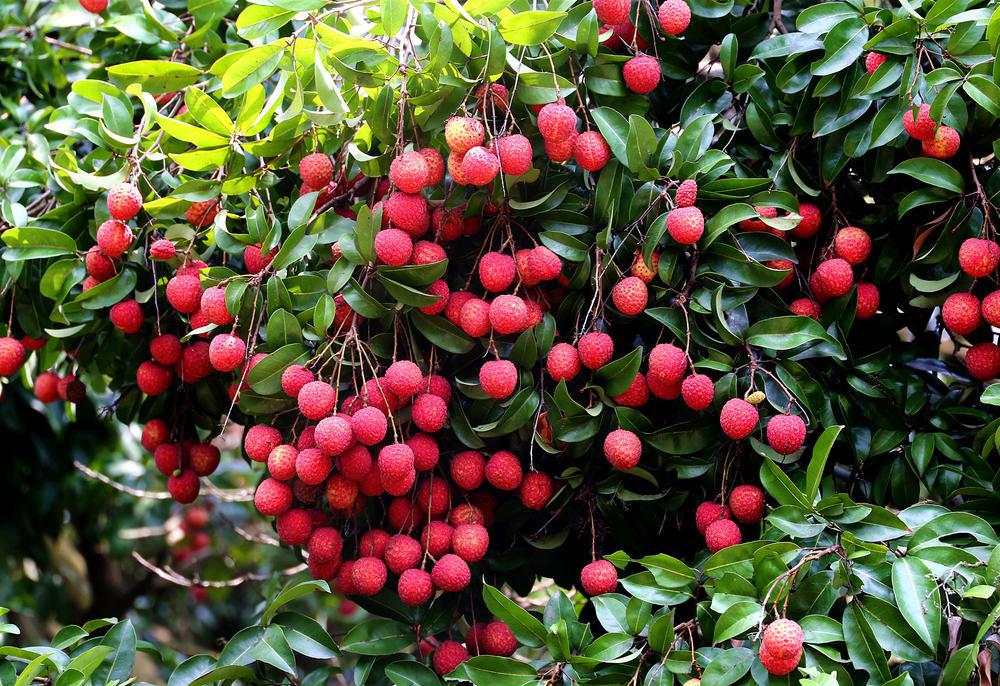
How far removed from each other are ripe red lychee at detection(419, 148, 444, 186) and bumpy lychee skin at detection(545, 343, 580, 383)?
309 mm

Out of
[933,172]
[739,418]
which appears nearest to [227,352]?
[739,418]

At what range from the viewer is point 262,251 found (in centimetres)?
149

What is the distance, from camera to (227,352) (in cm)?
141

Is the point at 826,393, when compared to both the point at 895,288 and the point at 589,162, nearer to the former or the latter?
the point at 895,288

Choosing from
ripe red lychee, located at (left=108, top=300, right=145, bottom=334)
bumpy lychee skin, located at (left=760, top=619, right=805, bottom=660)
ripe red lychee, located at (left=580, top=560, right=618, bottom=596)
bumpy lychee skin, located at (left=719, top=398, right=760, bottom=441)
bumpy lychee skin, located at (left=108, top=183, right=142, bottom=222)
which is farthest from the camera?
ripe red lychee, located at (left=108, top=300, right=145, bottom=334)

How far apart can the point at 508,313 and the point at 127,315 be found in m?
0.71

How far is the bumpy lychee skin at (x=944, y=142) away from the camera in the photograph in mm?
1367

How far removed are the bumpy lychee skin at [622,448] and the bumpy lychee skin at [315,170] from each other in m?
0.63

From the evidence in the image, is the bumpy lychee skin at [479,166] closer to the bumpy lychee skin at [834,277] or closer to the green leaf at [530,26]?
the green leaf at [530,26]

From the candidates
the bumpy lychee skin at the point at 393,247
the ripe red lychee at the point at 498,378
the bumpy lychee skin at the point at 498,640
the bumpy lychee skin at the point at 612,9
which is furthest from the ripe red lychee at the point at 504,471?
the bumpy lychee skin at the point at 612,9

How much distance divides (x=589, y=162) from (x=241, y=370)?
63cm

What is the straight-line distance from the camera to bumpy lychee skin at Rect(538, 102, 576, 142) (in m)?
1.36

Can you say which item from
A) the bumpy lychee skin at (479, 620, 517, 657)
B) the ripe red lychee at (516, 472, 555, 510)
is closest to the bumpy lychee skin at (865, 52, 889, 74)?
the ripe red lychee at (516, 472, 555, 510)

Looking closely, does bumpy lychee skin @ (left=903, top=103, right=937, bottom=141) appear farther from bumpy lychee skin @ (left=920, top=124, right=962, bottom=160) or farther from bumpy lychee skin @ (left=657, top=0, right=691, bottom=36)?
bumpy lychee skin @ (left=657, top=0, right=691, bottom=36)
